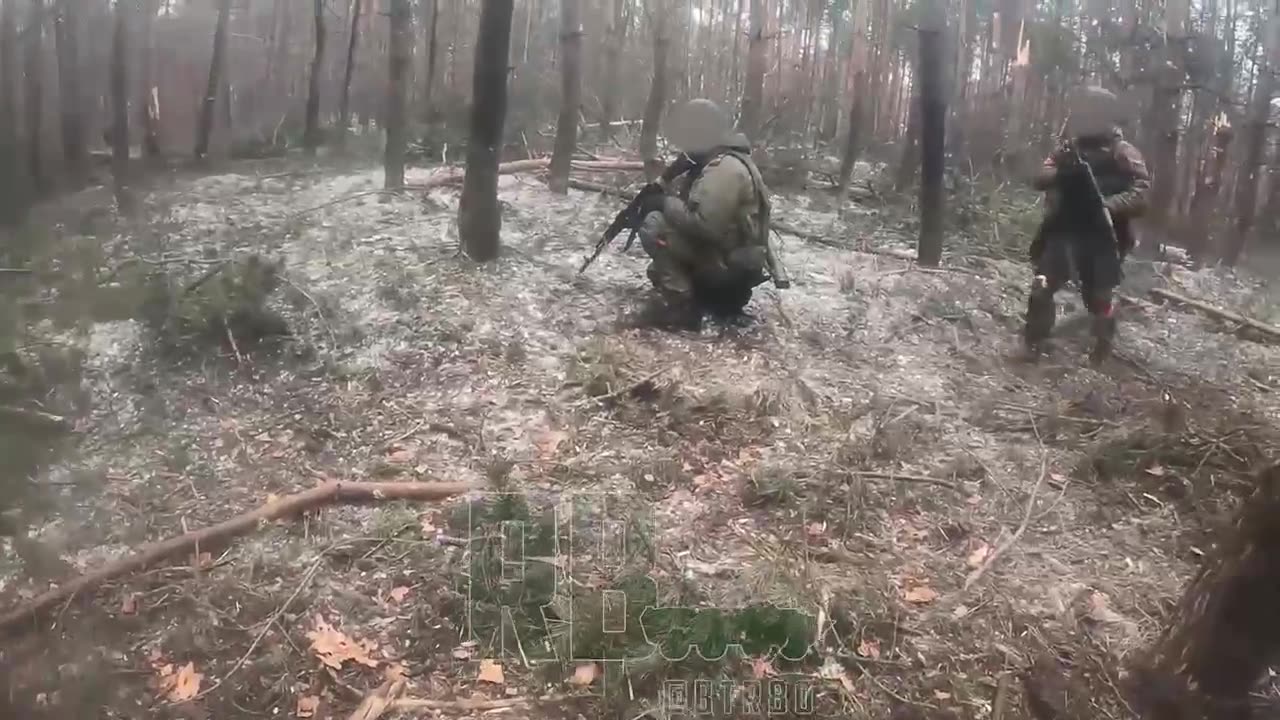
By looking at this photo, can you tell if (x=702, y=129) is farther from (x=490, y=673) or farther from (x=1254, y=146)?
(x=490, y=673)

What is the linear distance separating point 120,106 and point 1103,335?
4059mm

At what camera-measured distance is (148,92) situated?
139 inches

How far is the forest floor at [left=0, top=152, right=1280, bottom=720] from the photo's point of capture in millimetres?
2512

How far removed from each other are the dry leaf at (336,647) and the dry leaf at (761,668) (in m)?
1.01

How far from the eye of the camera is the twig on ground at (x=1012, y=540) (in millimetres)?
3002

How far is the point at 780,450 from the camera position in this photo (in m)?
3.63

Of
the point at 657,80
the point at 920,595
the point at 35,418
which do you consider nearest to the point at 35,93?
the point at 35,418

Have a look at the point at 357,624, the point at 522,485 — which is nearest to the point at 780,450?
the point at 522,485

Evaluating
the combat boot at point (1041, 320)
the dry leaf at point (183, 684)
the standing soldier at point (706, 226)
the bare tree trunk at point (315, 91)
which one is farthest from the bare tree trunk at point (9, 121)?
the combat boot at point (1041, 320)

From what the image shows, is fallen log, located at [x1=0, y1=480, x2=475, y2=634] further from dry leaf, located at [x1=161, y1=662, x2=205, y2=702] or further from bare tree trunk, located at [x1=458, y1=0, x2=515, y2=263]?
bare tree trunk, located at [x1=458, y1=0, x2=515, y2=263]

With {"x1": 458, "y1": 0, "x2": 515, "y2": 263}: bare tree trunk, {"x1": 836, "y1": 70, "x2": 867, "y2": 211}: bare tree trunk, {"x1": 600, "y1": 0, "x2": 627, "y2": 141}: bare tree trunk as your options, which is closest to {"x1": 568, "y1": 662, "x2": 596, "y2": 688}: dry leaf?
{"x1": 458, "y1": 0, "x2": 515, "y2": 263}: bare tree trunk

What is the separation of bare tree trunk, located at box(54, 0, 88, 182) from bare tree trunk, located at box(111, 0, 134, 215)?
0.58 feet

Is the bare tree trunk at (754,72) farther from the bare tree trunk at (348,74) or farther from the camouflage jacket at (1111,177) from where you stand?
the bare tree trunk at (348,74)

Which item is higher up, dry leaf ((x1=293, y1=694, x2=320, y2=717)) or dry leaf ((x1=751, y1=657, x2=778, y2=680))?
dry leaf ((x1=751, y1=657, x2=778, y2=680))
